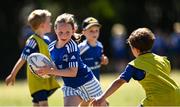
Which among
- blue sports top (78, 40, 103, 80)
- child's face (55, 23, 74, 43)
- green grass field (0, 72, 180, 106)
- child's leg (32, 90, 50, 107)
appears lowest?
green grass field (0, 72, 180, 106)

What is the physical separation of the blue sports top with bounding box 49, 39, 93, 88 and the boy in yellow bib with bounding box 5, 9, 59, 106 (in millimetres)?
594

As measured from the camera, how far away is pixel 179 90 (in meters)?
8.95

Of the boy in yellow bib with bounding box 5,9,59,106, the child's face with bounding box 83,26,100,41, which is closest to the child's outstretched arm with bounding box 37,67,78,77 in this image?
the boy in yellow bib with bounding box 5,9,59,106

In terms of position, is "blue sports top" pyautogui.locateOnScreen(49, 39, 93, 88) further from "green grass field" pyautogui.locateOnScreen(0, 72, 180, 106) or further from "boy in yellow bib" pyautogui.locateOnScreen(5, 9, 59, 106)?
"green grass field" pyautogui.locateOnScreen(0, 72, 180, 106)

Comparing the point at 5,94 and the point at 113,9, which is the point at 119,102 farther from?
the point at 113,9

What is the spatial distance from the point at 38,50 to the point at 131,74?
96.8 inches

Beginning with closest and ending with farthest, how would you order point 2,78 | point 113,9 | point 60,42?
point 60,42 < point 2,78 < point 113,9

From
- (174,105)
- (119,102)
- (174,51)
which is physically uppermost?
(174,105)

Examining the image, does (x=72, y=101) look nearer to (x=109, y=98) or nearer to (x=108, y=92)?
(x=108, y=92)

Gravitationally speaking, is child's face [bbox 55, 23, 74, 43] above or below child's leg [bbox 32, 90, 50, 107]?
above

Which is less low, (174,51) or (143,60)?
(143,60)

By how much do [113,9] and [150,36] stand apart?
24.7 meters

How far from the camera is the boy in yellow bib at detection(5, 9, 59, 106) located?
35.7 feet

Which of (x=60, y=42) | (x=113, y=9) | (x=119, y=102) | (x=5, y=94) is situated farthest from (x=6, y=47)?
(x=60, y=42)
